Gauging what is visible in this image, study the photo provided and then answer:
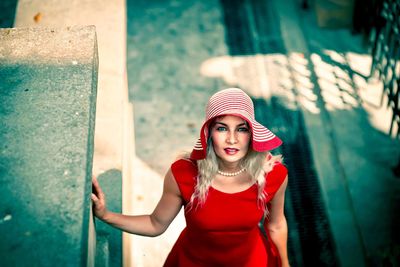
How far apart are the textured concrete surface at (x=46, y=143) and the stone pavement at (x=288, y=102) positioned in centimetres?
203

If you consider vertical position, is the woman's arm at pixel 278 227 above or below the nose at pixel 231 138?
below

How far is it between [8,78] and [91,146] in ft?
1.86

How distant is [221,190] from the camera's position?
2.42m

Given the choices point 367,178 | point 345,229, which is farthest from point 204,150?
point 367,178

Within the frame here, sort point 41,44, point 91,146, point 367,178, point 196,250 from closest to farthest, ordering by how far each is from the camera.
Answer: point 91,146
point 41,44
point 196,250
point 367,178

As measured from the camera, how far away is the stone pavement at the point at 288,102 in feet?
13.5

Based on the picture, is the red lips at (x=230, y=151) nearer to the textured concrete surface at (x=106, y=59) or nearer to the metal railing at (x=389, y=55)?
the textured concrete surface at (x=106, y=59)

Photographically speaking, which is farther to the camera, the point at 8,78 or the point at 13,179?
the point at 8,78

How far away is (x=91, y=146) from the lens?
1.95m

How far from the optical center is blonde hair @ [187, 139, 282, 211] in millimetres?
2350

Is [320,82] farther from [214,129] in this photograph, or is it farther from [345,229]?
[214,129]

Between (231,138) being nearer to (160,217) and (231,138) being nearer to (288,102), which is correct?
(160,217)

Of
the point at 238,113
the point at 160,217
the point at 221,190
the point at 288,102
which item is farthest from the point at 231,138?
the point at 288,102

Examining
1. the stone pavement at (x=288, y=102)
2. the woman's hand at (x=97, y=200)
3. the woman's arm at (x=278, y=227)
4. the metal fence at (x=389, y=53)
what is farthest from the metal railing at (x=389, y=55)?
the woman's hand at (x=97, y=200)
